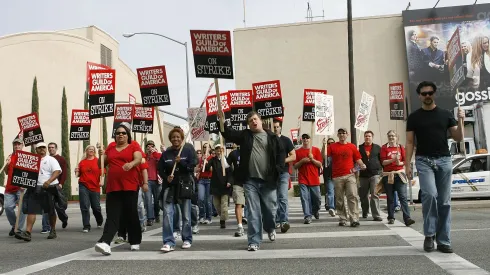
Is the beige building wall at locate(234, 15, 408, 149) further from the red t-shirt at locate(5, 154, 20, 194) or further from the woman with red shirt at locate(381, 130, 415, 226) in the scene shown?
the red t-shirt at locate(5, 154, 20, 194)

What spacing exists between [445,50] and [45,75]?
27.8 meters

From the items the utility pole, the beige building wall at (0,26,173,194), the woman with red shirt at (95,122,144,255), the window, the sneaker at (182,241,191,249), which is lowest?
the sneaker at (182,241,191,249)

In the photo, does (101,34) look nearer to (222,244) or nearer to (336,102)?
(336,102)

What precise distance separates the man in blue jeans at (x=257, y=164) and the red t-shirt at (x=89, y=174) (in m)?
5.15

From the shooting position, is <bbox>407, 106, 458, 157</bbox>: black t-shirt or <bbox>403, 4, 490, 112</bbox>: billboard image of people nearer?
<bbox>407, 106, 458, 157</bbox>: black t-shirt

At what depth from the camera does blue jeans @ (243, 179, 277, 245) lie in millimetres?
8193

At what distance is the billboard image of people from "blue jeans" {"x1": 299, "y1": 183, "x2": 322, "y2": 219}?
33.1 metres

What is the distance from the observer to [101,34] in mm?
52031

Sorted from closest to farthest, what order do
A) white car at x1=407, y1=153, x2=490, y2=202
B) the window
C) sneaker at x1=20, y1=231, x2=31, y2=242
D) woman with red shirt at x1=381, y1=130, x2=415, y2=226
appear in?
sneaker at x1=20, y1=231, x2=31, y2=242
woman with red shirt at x1=381, y1=130, x2=415, y2=226
white car at x1=407, y1=153, x2=490, y2=202
the window

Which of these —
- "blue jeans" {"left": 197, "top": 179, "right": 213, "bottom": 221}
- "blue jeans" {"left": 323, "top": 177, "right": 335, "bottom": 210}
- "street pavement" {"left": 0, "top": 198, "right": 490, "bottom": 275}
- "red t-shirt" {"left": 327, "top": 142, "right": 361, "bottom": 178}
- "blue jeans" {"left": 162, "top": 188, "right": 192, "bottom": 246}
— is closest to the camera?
"street pavement" {"left": 0, "top": 198, "right": 490, "bottom": 275}

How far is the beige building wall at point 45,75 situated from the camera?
43031 millimetres

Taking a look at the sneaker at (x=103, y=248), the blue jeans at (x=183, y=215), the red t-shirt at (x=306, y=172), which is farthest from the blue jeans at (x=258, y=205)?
the red t-shirt at (x=306, y=172)

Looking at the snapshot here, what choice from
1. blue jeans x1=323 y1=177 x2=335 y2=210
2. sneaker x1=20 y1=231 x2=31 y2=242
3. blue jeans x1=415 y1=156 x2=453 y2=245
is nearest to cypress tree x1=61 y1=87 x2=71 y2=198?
blue jeans x1=323 y1=177 x2=335 y2=210

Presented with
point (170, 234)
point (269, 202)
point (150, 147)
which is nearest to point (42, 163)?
point (150, 147)
